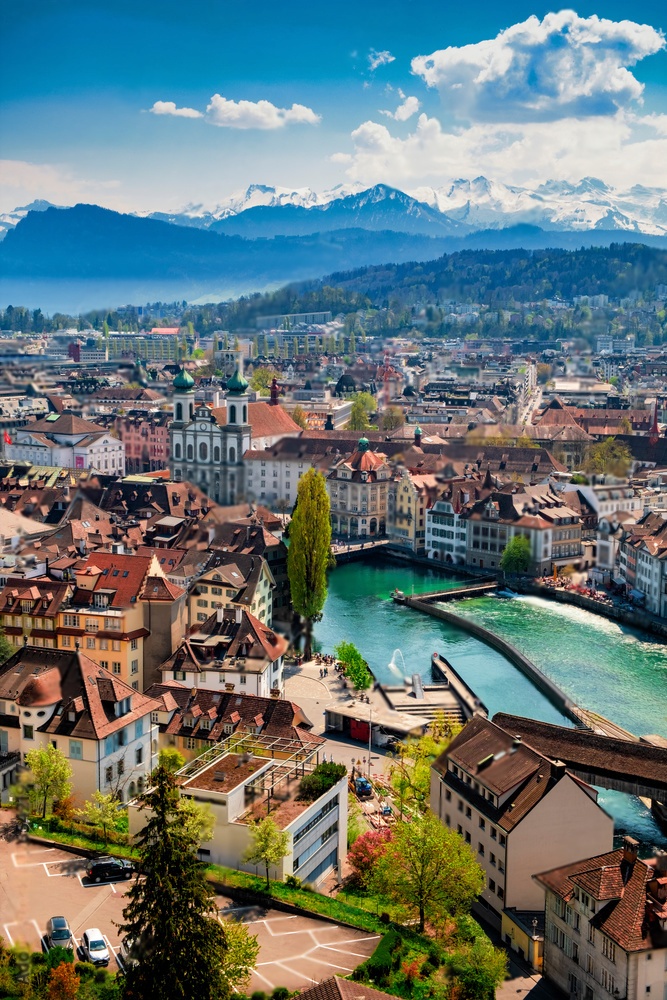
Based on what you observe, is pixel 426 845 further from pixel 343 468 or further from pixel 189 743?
pixel 343 468

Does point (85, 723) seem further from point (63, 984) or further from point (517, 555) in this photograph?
point (517, 555)

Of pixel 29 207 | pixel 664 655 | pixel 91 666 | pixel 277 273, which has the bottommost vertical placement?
pixel 664 655

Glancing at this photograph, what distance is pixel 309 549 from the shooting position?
10984mm

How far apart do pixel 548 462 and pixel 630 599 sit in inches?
148

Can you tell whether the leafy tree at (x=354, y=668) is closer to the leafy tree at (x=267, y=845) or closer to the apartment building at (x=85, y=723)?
the apartment building at (x=85, y=723)

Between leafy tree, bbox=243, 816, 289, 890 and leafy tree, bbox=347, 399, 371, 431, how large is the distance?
A: 1520cm

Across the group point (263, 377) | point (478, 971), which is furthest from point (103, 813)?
point (263, 377)

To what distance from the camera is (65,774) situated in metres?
7.45

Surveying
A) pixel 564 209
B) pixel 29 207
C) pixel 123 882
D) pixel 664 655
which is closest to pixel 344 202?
pixel 564 209

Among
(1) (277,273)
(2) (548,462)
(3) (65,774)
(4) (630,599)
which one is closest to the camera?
(1) (277,273)

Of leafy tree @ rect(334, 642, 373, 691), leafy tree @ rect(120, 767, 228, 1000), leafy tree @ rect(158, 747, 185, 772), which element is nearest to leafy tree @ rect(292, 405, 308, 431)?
leafy tree @ rect(334, 642, 373, 691)

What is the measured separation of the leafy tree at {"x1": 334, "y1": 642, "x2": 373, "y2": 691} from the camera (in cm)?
1088

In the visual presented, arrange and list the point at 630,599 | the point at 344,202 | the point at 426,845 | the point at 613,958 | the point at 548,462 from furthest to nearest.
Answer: the point at 548,462 → the point at 630,599 → the point at 344,202 → the point at 426,845 → the point at 613,958

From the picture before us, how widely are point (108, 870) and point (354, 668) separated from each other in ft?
15.9
